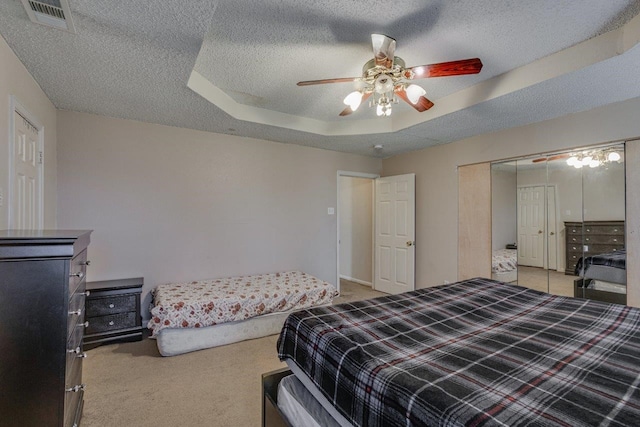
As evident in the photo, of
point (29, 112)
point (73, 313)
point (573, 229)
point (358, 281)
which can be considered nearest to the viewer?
point (73, 313)

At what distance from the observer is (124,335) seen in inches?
119

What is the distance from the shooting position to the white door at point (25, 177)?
2074 mm

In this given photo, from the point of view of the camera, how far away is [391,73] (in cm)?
209

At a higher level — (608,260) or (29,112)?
(29,112)

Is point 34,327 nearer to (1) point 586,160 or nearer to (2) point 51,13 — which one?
(2) point 51,13

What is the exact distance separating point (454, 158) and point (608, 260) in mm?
2055

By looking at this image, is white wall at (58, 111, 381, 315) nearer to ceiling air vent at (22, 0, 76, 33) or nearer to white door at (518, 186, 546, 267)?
ceiling air vent at (22, 0, 76, 33)

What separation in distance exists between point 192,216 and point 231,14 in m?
2.54

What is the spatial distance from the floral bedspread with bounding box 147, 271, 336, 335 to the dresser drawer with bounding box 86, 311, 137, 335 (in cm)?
31

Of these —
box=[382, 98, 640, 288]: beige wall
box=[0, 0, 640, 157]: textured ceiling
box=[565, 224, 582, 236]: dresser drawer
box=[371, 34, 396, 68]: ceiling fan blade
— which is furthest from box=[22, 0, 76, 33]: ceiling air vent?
A: box=[565, 224, 582, 236]: dresser drawer

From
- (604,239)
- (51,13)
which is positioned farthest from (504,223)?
(51,13)

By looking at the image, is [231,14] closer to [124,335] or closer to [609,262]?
[124,335]

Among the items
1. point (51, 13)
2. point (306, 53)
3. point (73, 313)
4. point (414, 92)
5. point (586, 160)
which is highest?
point (306, 53)

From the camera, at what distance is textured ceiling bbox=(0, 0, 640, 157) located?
1761 mm
